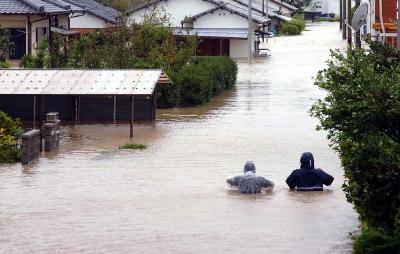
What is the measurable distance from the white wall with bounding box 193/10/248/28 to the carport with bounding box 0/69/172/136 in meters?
34.4

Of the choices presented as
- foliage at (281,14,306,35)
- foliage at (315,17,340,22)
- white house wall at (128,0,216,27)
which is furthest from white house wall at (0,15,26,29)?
foliage at (315,17,340,22)

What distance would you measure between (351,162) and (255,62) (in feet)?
157

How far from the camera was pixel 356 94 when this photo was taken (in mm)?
14516

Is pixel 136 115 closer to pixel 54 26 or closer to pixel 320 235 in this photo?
pixel 320 235

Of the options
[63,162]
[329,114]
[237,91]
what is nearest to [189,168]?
[63,162]

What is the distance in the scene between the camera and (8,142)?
25750 millimetres

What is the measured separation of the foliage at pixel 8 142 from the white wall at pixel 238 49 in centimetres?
4093

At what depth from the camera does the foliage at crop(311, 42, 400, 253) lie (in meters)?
13.9

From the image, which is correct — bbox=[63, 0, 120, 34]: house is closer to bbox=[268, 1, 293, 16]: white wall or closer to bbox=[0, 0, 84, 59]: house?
bbox=[0, 0, 84, 59]: house

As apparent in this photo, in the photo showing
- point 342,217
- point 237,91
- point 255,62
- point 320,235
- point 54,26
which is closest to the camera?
point 320,235

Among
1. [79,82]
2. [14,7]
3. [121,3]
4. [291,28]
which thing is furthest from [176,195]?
[291,28]

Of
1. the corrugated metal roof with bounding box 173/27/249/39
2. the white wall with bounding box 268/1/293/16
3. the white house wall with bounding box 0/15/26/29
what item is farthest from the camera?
the white wall with bounding box 268/1/293/16

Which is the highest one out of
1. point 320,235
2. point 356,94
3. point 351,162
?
point 356,94

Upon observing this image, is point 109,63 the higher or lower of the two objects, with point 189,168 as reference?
higher
